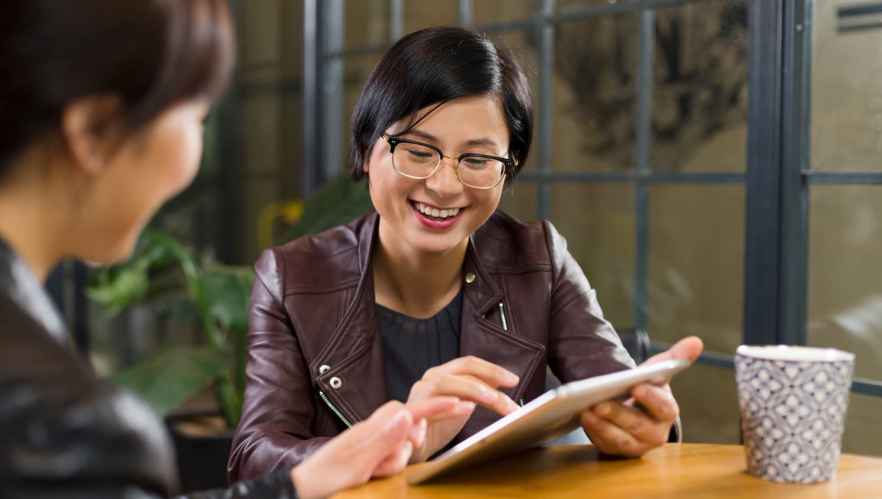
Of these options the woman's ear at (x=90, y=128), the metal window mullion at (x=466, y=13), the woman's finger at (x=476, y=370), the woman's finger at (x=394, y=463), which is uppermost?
the metal window mullion at (x=466, y=13)

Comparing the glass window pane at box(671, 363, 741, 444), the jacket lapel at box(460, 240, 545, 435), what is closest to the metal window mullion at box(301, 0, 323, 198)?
the glass window pane at box(671, 363, 741, 444)

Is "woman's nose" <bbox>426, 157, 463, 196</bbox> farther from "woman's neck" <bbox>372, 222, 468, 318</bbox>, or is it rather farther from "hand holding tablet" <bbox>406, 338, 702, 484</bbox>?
"hand holding tablet" <bbox>406, 338, 702, 484</bbox>

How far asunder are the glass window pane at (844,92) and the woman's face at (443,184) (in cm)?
96

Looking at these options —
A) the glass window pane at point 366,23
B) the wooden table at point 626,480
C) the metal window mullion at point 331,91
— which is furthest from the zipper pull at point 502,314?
the metal window mullion at point 331,91

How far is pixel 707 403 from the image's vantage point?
2.72m

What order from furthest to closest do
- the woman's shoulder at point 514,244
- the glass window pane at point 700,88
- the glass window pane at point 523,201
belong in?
the glass window pane at point 523,201
the glass window pane at point 700,88
the woman's shoulder at point 514,244

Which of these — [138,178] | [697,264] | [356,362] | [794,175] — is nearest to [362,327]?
[356,362]

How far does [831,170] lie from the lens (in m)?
2.33

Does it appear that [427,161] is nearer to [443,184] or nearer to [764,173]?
[443,184]

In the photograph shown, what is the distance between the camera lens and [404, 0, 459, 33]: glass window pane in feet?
11.5

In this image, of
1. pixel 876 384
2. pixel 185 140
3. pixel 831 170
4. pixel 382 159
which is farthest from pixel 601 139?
pixel 185 140

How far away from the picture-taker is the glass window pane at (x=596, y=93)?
2869 mm

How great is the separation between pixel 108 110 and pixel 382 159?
3.09 ft

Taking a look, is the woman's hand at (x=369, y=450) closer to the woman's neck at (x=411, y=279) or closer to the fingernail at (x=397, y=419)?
the fingernail at (x=397, y=419)
